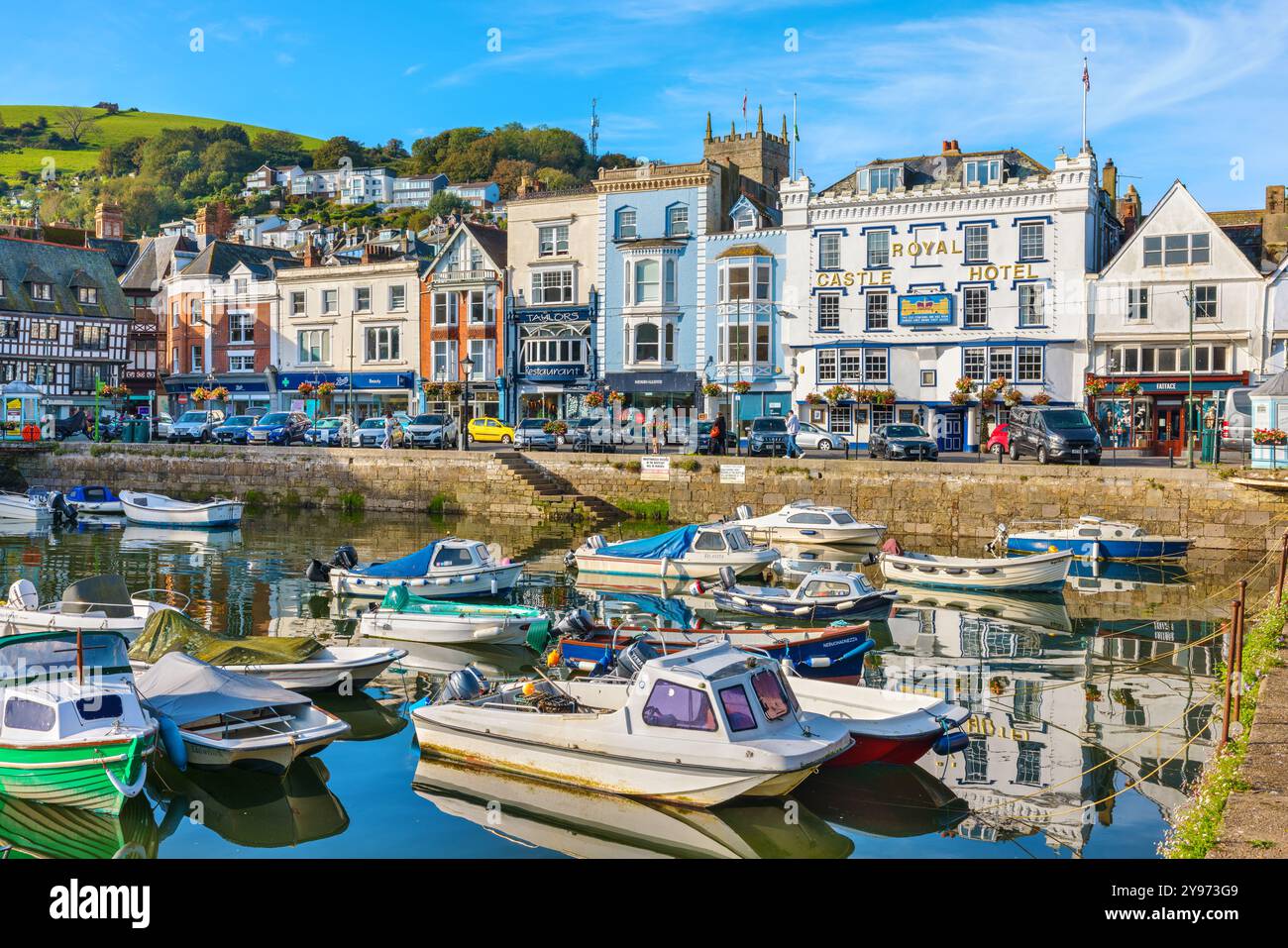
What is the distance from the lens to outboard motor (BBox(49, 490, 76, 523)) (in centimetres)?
4681

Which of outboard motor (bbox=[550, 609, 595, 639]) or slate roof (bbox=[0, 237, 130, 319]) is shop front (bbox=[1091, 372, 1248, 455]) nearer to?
outboard motor (bbox=[550, 609, 595, 639])

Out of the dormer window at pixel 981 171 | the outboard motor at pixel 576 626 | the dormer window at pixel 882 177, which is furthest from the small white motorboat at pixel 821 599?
the dormer window at pixel 882 177

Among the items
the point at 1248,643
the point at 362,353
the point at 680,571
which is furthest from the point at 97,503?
the point at 1248,643

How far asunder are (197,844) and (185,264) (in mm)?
71979

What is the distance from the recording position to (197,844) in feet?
45.4

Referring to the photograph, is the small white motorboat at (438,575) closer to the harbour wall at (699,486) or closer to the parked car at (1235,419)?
the harbour wall at (699,486)

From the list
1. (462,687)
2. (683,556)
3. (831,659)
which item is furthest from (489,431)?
(462,687)

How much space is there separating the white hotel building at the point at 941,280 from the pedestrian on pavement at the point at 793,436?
487 centimetres

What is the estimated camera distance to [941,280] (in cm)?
5472

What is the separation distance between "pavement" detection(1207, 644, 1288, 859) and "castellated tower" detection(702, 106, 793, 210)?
179 ft

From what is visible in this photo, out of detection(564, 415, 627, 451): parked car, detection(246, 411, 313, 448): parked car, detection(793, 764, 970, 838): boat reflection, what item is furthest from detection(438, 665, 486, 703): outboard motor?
detection(246, 411, 313, 448): parked car

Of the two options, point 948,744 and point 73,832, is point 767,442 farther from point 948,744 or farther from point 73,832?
point 73,832

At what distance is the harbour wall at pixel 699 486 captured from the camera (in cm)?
3722
